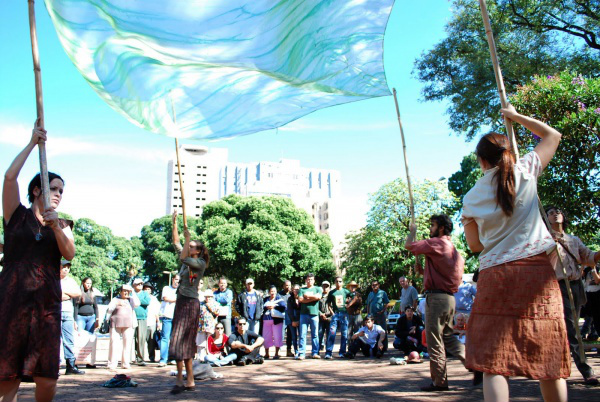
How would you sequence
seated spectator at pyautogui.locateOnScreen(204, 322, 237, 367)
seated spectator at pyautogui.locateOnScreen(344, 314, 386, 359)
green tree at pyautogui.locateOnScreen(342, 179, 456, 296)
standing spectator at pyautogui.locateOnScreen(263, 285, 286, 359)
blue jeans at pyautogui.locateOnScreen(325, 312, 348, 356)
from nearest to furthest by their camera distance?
seated spectator at pyautogui.locateOnScreen(204, 322, 237, 367) → seated spectator at pyautogui.locateOnScreen(344, 314, 386, 359) → blue jeans at pyautogui.locateOnScreen(325, 312, 348, 356) → standing spectator at pyautogui.locateOnScreen(263, 285, 286, 359) → green tree at pyautogui.locateOnScreen(342, 179, 456, 296)

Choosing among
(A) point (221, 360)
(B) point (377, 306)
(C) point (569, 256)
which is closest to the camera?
(C) point (569, 256)

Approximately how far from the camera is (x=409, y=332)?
1155 cm

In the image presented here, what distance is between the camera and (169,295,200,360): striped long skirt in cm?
685

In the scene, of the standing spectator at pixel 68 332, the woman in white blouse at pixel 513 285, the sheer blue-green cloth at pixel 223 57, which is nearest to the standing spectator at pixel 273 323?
the standing spectator at pixel 68 332

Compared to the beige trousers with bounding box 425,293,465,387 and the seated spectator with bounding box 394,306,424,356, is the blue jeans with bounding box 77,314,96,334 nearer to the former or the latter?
the seated spectator with bounding box 394,306,424,356

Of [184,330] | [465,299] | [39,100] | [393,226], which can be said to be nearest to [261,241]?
[393,226]

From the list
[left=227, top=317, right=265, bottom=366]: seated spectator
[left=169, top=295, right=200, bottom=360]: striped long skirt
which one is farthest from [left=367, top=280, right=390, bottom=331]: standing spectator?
[left=169, top=295, right=200, bottom=360]: striped long skirt

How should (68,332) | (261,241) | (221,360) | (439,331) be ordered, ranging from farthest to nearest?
1. (261,241)
2. (221,360)
3. (68,332)
4. (439,331)

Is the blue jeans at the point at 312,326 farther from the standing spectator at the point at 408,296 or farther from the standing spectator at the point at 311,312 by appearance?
the standing spectator at the point at 408,296

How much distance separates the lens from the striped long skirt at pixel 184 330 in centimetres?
685

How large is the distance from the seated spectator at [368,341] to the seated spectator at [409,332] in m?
0.63

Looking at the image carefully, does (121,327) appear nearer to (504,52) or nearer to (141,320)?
(141,320)

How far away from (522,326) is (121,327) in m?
10.0

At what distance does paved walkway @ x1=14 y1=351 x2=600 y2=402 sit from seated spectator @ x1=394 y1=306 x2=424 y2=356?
707mm
